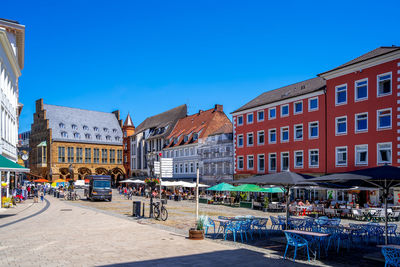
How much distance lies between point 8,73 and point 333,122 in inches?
1088

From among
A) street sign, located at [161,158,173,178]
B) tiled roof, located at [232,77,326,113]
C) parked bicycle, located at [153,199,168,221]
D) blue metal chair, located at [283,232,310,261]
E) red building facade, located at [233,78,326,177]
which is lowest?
parked bicycle, located at [153,199,168,221]

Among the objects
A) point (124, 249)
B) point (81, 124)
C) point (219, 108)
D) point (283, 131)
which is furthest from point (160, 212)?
point (81, 124)

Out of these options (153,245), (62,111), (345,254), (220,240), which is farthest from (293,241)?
(62,111)

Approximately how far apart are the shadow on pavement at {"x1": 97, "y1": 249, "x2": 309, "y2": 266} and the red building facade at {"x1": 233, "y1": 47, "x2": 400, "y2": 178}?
20.8 metres

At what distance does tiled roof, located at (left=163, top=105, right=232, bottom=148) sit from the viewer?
5589cm

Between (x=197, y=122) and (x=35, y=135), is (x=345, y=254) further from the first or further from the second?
(x=35, y=135)

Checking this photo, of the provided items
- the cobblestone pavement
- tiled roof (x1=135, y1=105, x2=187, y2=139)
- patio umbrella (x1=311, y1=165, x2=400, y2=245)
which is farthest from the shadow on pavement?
tiled roof (x1=135, y1=105, x2=187, y2=139)

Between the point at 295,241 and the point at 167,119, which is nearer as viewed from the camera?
the point at 295,241

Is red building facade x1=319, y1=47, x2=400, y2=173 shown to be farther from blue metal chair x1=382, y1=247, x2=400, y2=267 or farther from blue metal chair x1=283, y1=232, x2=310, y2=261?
blue metal chair x1=382, y1=247, x2=400, y2=267

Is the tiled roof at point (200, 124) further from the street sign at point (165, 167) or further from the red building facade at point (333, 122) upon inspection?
the street sign at point (165, 167)

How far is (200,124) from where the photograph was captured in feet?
194

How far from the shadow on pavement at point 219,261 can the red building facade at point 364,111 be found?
2074cm

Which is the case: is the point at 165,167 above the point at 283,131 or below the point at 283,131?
below

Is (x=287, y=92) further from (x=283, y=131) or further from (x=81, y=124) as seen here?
(x=81, y=124)
